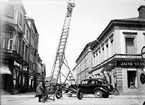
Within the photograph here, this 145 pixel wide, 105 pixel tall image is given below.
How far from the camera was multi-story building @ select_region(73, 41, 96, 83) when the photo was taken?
8.45 feet

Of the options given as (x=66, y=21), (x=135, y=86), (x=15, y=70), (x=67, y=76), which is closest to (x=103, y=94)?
(x=135, y=86)

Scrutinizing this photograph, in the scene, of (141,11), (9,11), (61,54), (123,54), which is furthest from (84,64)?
Result: (9,11)

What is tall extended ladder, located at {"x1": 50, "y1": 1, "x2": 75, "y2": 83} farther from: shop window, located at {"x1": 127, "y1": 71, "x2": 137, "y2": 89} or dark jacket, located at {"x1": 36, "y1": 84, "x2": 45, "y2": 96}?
shop window, located at {"x1": 127, "y1": 71, "x2": 137, "y2": 89}

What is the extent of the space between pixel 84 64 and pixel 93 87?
1.05 metres

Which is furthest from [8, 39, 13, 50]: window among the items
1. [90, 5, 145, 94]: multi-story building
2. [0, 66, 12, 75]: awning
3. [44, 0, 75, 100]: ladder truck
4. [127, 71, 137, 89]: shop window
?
[127, 71, 137, 89]: shop window

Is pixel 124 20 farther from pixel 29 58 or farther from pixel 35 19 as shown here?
pixel 29 58

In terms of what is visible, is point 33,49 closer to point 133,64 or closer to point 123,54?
point 123,54

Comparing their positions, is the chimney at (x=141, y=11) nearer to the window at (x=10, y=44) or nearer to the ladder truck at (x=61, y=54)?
the ladder truck at (x=61, y=54)

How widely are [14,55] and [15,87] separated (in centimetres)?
39

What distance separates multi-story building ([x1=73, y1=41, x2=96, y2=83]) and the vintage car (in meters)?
0.20

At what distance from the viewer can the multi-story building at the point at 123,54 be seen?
257 centimetres

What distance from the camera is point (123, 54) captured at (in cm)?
258

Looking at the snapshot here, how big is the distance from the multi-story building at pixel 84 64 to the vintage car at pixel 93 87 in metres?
0.20

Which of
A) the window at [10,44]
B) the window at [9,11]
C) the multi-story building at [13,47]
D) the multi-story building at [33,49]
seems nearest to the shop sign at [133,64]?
the multi-story building at [33,49]
